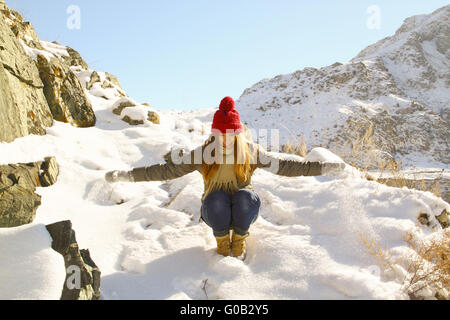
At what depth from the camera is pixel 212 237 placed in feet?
7.47

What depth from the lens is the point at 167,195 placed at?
10.3 feet

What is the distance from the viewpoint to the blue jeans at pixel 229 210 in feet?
6.23

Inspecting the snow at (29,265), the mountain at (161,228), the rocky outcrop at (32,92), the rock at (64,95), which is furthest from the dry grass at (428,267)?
the rock at (64,95)

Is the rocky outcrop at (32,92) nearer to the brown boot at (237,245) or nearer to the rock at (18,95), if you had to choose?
the rock at (18,95)

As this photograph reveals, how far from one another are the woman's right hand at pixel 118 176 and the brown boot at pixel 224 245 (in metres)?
0.77

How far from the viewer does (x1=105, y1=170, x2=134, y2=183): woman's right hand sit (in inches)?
75.1

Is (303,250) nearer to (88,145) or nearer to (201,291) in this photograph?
(201,291)

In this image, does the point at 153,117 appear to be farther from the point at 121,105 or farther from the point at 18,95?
the point at 18,95

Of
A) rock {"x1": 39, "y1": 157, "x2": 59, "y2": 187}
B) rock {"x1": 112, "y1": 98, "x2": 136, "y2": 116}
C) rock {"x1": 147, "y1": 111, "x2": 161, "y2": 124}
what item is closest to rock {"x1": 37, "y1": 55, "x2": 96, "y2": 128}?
rock {"x1": 112, "y1": 98, "x2": 136, "y2": 116}

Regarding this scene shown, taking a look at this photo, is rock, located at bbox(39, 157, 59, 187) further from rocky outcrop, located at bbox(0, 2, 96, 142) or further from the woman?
the woman

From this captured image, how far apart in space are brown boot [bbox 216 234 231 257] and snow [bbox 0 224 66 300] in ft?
3.21

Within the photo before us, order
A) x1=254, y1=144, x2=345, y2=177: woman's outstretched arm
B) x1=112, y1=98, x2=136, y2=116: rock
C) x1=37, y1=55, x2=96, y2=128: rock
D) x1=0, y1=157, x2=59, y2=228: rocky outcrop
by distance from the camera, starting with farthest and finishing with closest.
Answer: x1=112, y1=98, x2=136, y2=116: rock
x1=37, y1=55, x2=96, y2=128: rock
x1=254, y1=144, x2=345, y2=177: woman's outstretched arm
x1=0, y1=157, x2=59, y2=228: rocky outcrop
